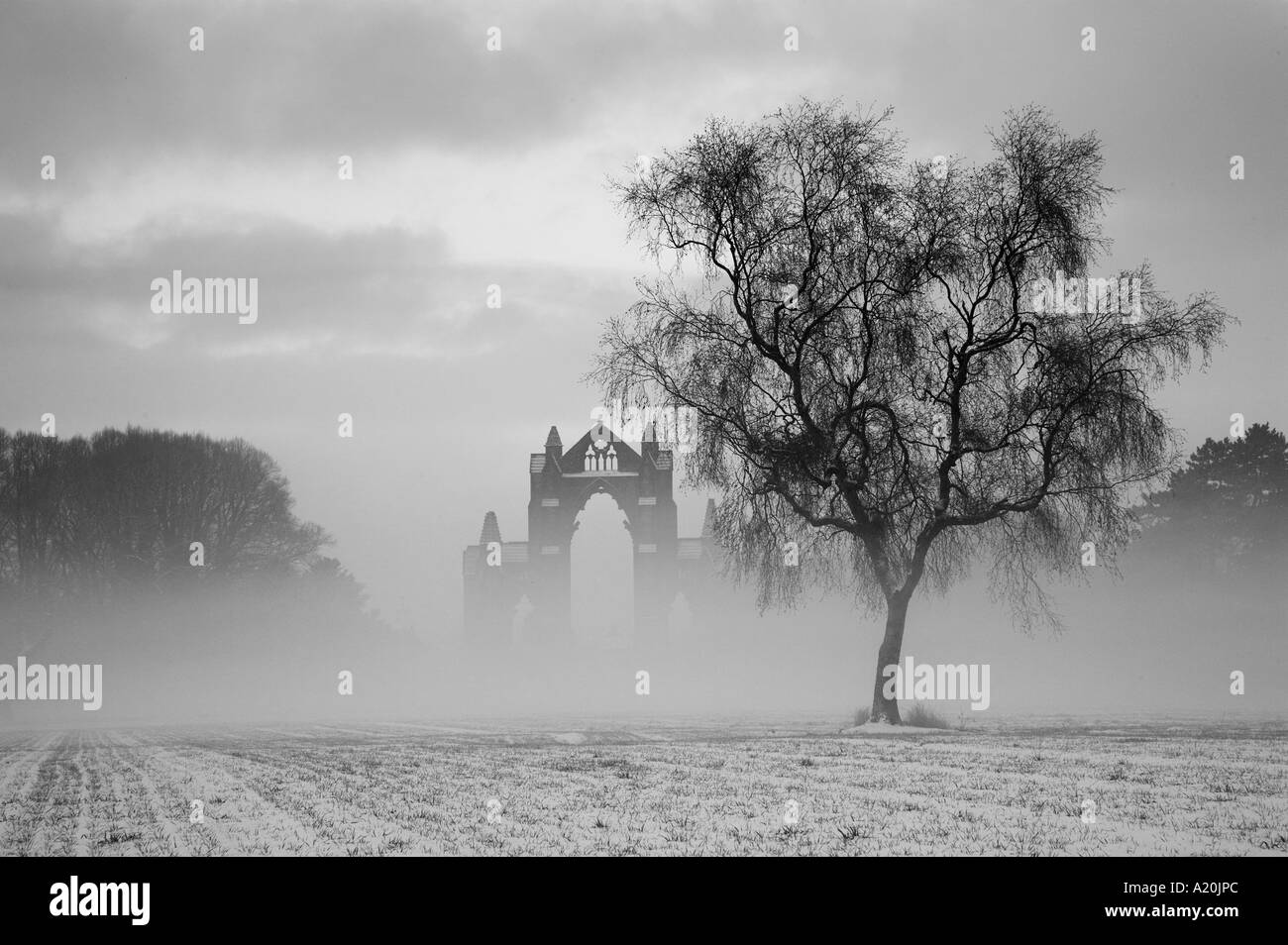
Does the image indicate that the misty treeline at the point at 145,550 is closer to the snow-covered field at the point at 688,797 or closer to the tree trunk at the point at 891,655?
the snow-covered field at the point at 688,797

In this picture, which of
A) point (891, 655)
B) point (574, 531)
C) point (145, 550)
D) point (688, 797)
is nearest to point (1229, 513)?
point (574, 531)

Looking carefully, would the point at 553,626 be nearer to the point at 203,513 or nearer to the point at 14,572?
the point at 203,513

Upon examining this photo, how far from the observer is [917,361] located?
80.0 feet

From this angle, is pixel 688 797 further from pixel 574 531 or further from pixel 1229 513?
pixel 574 531

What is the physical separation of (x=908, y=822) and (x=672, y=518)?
71.4 metres

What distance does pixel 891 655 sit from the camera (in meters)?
25.0

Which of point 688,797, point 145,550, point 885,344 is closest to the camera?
point 688,797

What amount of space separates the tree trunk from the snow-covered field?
2105 mm

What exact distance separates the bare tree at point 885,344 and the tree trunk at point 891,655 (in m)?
0.05

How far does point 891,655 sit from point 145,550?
4479 centimetres

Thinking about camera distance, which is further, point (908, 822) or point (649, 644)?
point (649, 644)

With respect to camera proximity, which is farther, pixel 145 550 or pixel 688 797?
pixel 145 550

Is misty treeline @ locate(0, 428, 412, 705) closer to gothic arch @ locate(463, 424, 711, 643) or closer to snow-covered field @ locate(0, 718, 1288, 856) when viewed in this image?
gothic arch @ locate(463, 424, 711, 643)
